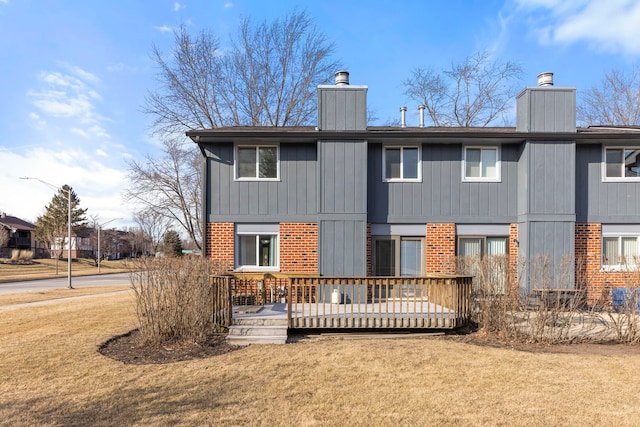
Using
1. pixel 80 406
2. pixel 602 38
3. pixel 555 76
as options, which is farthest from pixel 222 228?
pixel 602 38

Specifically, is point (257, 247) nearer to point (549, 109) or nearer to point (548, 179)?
point (548, 179)

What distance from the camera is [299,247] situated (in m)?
10.8

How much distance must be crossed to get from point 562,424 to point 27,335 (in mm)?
9654

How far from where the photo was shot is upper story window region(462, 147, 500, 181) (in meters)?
11.1

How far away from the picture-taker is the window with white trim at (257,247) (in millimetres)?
10828

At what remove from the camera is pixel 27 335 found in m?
7.81

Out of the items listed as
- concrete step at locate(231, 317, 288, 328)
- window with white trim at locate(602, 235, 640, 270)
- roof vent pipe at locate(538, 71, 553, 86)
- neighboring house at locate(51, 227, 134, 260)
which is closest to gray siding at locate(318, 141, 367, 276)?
concrete step at locate(231, 317, 288, 328)

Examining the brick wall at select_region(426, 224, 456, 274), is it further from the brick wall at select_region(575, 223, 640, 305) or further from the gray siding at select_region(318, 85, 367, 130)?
the gray siding at select_region(318, 85, 367, 130)

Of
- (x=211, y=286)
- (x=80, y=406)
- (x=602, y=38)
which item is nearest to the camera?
(x=80, y=406)

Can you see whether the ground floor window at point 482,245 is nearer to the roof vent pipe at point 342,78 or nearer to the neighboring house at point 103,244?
the roof vent pipe at point 342,78

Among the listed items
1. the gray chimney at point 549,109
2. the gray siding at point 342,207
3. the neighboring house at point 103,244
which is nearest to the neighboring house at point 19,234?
the neighboring house at point 103,244

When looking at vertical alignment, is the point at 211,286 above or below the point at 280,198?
below

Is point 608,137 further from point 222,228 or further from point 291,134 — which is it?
point 222,228

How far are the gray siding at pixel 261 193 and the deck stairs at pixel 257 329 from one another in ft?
11.7
